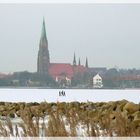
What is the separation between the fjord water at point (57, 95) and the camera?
9.93 m

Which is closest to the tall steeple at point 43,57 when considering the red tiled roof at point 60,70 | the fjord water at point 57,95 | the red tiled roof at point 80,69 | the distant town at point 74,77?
the distant town at point 74,77

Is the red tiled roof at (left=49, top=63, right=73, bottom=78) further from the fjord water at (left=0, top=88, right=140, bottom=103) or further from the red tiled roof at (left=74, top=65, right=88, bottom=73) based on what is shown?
the fjord water at (left=0, top=88, right=140, bottom=103)

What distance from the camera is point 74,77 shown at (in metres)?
11.5

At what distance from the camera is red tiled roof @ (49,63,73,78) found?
37.9 ft

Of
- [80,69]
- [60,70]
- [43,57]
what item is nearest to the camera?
[60,70]

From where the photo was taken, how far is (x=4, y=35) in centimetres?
1445

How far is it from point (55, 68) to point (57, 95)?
1.38 meters

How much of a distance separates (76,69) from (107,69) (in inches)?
46.2

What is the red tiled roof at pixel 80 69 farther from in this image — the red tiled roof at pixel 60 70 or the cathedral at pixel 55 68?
the red tiled roof at pixel 60 70

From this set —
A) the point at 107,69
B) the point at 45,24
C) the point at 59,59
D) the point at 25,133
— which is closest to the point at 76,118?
the point at 25,133

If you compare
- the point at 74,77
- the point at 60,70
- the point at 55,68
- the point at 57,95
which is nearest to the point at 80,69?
the point at 74,77

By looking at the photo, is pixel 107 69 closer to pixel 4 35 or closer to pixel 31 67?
pixel 31 67

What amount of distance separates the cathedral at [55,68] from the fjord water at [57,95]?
805 mm

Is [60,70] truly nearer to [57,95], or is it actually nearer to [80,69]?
[80,69]
